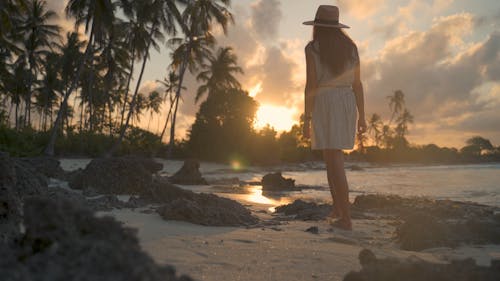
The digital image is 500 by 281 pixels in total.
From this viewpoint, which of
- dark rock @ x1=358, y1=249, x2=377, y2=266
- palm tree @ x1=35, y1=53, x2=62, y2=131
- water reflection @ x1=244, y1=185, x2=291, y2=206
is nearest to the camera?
dark rock @ x1=358, y1=249, x2=377, y2=266

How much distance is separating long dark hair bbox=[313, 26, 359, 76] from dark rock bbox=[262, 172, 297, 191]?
5.56 meters

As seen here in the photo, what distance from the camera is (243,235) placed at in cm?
256

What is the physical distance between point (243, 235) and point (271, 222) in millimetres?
850

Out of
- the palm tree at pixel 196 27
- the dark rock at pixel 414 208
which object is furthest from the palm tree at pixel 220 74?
the dark rock at pixel 414 208

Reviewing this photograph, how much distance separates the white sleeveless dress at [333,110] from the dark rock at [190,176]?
5.94 metres

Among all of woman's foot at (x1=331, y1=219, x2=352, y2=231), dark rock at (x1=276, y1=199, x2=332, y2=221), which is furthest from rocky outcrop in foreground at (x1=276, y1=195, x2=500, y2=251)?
woman's foot at (x1=331, y1=219, x2=352, y2=231)

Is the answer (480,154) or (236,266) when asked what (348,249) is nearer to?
(236,266)

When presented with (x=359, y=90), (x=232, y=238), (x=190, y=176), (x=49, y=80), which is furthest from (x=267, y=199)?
(x=49, y=80)

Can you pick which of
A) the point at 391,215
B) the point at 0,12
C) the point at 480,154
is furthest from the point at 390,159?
the point at 391,215

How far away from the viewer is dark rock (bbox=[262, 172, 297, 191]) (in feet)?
29.4

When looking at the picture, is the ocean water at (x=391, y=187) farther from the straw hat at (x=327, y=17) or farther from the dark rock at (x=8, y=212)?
the dark rock at (x=8, y=212)

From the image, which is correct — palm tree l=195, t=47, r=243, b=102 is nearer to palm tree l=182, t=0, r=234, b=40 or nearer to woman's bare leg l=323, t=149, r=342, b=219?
palm tree l=182, t=0, r=234, b=40

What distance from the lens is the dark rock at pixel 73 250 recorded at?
776mm

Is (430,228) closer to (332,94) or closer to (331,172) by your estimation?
(331,172)
